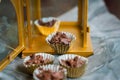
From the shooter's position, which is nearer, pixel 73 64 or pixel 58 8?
pixel 73 64

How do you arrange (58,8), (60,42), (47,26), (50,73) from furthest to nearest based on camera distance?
(58,8), (47,26), (60,42), (50,73)

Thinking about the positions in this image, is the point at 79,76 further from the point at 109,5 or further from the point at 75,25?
the point at 109,5

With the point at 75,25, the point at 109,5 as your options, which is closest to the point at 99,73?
the point at 75,25

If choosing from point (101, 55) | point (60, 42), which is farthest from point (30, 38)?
point (101, 55)

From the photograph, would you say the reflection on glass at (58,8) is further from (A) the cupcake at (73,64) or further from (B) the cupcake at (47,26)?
(A) the cupcake at (73,64)

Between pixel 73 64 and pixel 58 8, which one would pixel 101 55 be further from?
pixel 58 8

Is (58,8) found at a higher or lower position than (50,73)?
higher
